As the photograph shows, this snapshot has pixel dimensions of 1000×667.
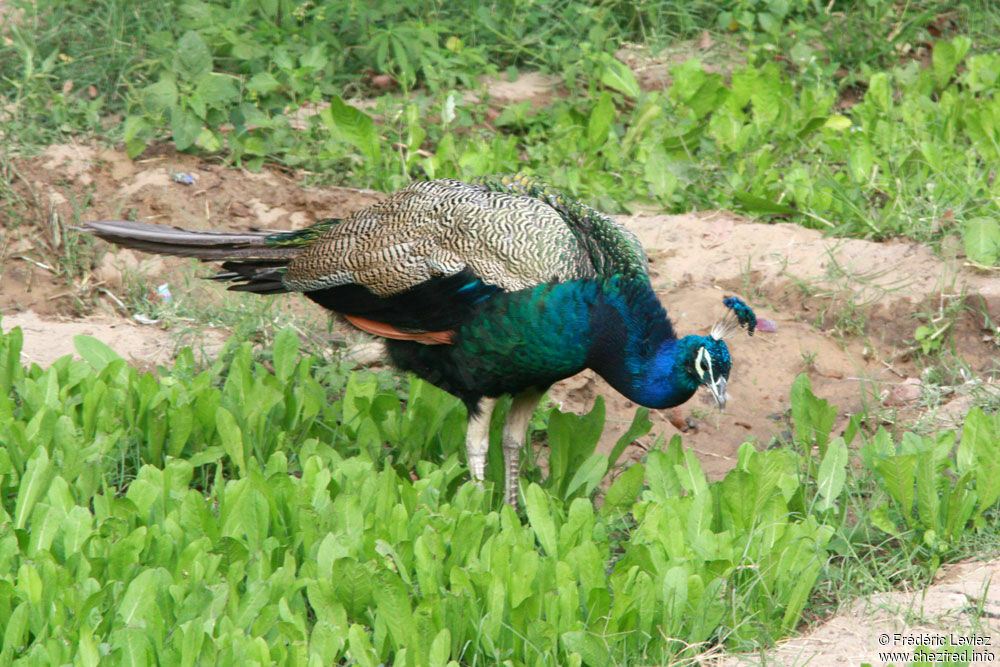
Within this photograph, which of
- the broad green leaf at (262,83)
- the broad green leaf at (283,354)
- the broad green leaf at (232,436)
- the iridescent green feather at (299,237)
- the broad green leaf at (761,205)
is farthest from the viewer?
the broad green leaf at (262,83)

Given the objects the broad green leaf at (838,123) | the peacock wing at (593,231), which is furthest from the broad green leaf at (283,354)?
the broad green leaf at (838,123)

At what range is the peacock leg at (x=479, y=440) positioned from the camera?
390cm

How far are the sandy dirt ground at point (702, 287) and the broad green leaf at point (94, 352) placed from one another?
0.83 ft

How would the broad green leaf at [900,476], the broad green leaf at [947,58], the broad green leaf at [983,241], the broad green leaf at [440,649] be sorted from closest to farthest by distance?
the broad green leaf at [440,649] < the broad green leaf at [900,476] < the broad green leaf at [983,241] < the broad green leaf at [947,58]

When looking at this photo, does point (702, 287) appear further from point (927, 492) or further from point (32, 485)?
point (32, 485)

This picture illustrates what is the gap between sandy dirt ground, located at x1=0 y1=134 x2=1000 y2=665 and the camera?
4590mm

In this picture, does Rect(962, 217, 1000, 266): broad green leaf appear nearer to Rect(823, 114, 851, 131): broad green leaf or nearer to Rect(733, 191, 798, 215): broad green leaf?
Rect(733, 191, 798, 215): broad green leaf

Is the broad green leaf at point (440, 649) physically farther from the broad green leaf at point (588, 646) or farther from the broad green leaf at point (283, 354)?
the broad green leaf at point (283, 354)

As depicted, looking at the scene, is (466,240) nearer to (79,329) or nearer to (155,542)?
(155,542)

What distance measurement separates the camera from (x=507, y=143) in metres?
6.04

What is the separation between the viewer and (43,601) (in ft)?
9.09

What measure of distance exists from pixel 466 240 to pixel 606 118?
248 cm

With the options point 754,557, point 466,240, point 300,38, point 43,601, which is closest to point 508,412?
point 466,240

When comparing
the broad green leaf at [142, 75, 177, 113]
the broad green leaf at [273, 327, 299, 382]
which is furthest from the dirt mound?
the broad green leaf at [142, 75, 177, 113]
